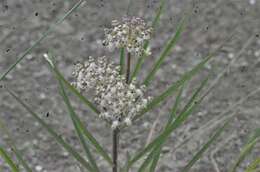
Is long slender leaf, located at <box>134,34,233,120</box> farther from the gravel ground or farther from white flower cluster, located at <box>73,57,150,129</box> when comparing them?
the gravel ground

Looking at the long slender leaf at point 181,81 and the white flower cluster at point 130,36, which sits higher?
the white flower cluster at point 130,36

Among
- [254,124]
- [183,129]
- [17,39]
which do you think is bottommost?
[254,124]

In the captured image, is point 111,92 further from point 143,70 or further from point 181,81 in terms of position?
point 143,70

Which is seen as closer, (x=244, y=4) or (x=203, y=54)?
(x=203, y=54)

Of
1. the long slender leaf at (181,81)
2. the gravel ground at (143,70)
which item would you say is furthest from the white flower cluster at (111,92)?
the gravel ground at (143,70)

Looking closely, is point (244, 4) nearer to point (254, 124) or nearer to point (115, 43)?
point (254, 124)

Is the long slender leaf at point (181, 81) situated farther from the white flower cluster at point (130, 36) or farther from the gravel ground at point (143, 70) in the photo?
the gravel ground at point (143, 70)

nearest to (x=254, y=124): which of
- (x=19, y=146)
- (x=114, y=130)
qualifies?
(x=19, y=146)
